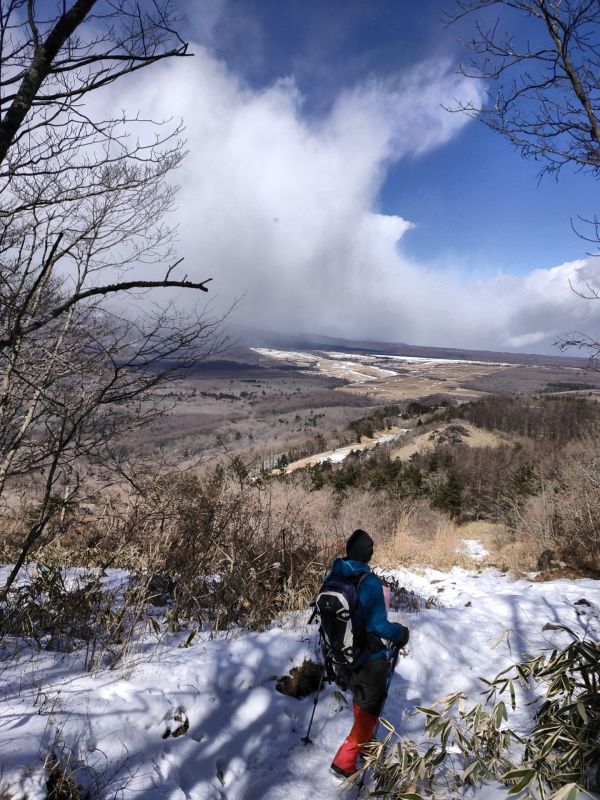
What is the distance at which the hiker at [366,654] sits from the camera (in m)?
2.72

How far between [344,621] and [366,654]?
0.33 metres

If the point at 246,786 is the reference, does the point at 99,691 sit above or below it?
above

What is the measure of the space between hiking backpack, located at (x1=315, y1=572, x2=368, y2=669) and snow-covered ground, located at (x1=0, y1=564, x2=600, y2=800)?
29.9 inches

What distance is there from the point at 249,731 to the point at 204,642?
2.73 ft

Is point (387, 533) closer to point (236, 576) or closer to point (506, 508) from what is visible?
point (506, 508)

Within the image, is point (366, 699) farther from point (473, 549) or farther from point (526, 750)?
point (473, 549)

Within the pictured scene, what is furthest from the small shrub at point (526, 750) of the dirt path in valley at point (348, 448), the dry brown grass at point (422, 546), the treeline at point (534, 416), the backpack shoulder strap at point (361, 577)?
the dirt path in valley at point (348, 448)

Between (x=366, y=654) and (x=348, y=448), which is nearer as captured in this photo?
(x=366, y=654)

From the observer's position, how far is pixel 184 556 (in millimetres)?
5082

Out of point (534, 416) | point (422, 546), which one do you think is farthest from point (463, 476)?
point (534, 416)

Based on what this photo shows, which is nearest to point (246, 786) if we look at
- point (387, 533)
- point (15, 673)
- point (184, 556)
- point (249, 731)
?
point (249, 731)

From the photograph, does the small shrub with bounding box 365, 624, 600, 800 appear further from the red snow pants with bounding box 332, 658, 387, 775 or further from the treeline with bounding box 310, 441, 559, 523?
the treeline with bounding box 310, 441, 559, 523

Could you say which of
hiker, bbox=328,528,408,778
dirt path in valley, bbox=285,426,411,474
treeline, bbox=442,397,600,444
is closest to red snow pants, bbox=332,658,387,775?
hiker, bbox=328,528,408,778

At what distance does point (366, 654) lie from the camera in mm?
2781
